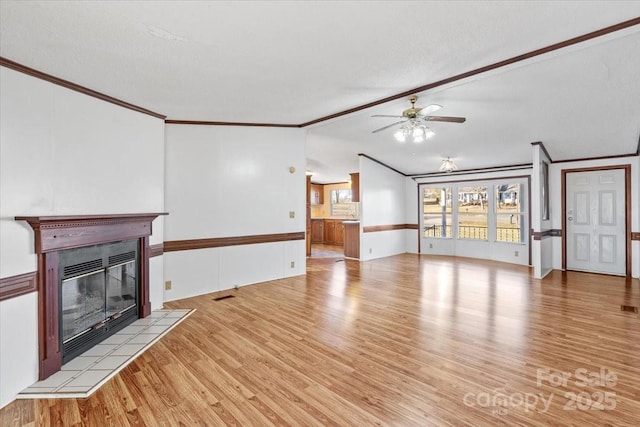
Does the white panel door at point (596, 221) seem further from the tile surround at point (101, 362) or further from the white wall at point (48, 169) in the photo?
the white wall at point (48, 169)

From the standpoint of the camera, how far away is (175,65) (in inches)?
109

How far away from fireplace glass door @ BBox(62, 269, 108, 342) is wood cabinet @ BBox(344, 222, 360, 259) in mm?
5534

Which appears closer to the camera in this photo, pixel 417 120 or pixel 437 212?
pixel 417 120

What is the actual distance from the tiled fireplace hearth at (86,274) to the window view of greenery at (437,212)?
23.7ft

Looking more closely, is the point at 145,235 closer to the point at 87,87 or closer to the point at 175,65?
the point at 87,87

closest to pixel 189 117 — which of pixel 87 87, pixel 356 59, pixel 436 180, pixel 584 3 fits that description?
pixel 87 87

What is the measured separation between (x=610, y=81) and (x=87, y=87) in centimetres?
566

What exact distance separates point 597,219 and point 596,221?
0.14 ft

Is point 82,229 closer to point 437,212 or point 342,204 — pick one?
point 437,212

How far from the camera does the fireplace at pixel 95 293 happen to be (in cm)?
269

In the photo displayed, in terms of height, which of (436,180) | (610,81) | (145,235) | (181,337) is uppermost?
(610,81)

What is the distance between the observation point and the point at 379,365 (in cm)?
253

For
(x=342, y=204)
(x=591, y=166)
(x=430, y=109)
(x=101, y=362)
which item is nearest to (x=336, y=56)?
(x=430, y=109)

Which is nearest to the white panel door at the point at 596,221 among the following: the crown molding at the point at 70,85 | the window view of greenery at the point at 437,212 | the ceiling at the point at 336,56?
the ceiling at the point at 336,56
